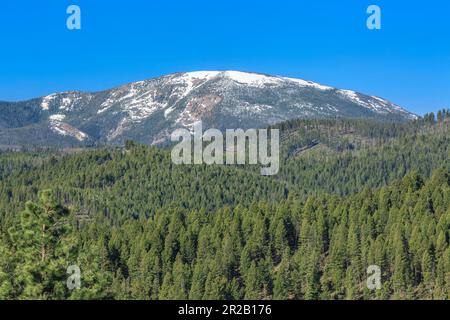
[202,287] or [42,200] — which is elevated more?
[42,200]

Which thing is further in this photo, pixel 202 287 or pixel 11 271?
pixel 202 287

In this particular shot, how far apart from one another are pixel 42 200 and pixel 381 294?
96771mm

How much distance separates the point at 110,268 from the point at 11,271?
108052 mm

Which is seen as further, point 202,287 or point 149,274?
point 149,274

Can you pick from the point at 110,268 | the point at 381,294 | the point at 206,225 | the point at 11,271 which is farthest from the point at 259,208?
the point at 11,271

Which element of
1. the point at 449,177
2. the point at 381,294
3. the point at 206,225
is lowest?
the point at 381,294
